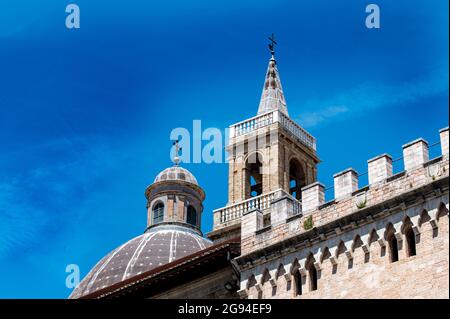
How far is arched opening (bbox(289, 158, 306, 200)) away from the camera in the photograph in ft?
197

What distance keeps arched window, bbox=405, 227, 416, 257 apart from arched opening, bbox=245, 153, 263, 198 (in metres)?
23.2

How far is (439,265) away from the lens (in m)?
33.8

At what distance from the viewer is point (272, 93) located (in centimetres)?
6169

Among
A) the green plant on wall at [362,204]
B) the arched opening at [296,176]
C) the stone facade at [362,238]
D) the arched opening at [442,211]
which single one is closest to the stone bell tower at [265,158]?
the arched opening at [296,176]

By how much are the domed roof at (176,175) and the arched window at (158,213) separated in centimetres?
180

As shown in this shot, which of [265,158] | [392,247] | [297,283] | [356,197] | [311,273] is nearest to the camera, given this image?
[392,247]

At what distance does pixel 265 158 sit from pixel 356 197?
21461 mm

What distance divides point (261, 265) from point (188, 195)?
126 feet

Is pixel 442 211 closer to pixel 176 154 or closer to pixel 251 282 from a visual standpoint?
pixel 251 282

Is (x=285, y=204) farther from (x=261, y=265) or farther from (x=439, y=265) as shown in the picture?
(x=439, y=265)

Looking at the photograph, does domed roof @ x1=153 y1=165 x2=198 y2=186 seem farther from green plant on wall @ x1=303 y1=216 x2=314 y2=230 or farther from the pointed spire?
green plant on wall @ x1=303 y1=216 x2=314 y2=230

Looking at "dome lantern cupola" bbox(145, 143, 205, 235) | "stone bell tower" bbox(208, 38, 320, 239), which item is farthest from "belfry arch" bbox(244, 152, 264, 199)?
"dome lantern cupola" bbox(145, 143, 205, 235)

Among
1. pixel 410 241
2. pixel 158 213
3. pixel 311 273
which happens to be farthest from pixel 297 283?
pixel 158 213

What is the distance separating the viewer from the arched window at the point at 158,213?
76.4 meters
